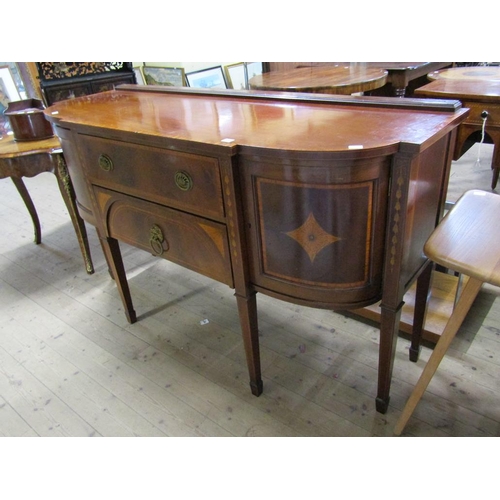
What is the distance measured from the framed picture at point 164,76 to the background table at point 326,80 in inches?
62.1

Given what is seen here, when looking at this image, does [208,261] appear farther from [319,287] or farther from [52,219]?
[52,219]

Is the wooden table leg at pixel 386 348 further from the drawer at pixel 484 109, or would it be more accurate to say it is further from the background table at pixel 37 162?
the background table at pixel 37 162

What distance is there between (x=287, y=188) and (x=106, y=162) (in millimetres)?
687

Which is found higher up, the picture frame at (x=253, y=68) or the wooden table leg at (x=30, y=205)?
the picture frame at (x=253, y=68)

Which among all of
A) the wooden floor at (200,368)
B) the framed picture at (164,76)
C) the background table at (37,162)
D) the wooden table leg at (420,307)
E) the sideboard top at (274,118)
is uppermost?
the sideboard top at (274,118)

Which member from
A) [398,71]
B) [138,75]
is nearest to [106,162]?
[398,71]

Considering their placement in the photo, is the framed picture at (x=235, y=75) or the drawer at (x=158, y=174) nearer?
the drawer at (x=158, y=174)

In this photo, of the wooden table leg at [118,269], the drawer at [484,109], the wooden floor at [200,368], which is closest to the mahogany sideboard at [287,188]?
the wooden floor at [200,368]

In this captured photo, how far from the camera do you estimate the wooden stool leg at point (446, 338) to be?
3.34 ft

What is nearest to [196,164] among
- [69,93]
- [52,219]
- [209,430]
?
[209,430]

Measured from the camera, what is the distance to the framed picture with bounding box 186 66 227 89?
3.84 m

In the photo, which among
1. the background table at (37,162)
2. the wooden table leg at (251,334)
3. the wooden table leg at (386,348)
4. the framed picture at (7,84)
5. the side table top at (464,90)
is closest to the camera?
the wooden table leg at (386,348)

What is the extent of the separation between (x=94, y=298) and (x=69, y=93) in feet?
7.42

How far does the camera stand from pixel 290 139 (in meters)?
1.00
